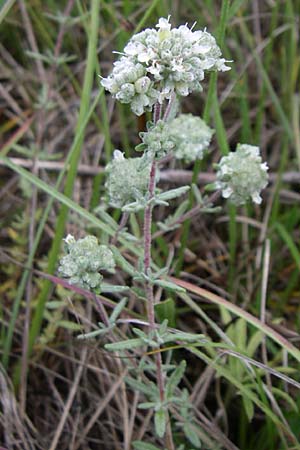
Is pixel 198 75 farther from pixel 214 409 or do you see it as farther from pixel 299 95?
pixel 299 95

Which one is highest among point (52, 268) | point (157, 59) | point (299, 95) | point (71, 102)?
point (299, 95)

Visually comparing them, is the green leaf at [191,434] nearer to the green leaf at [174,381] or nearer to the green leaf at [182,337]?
the green leaf at [174,381]

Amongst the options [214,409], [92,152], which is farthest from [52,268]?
[92,152]

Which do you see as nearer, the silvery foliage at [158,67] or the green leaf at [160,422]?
the silvery foliage at [158,67]

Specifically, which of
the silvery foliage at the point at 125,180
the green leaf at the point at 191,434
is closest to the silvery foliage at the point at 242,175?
the silvery foliage at the point at 125,180

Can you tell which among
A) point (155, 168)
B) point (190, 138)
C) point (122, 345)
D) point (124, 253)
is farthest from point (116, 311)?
point (190, 138)

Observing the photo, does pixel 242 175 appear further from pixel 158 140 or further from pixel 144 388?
pixel 144 388

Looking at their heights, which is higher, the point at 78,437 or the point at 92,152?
the point at 92,152
